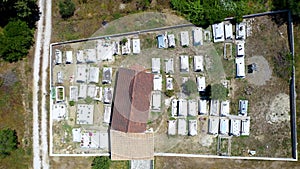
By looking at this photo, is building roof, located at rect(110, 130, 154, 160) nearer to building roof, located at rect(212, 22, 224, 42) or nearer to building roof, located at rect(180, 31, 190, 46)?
building roof, located at rect(180, 31, 190, 46)

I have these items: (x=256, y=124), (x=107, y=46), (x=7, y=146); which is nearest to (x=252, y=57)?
(x=256, y=124)

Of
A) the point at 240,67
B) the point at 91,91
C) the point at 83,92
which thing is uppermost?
the point at 240,67

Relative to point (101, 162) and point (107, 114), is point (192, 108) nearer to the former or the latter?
point (107, 114)

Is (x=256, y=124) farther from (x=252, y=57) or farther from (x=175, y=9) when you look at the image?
(x=175, y=9)

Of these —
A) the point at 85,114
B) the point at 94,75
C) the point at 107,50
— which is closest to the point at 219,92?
the point at 107,50

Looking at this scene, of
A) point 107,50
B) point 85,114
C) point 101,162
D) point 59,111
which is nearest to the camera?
point 101,162

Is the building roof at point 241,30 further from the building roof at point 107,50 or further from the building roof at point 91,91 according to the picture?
the building roof at point 91,91
